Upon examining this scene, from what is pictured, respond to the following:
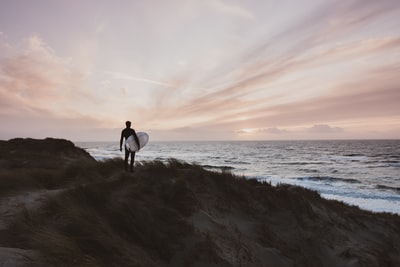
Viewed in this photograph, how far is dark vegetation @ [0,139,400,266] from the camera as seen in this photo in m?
5.49

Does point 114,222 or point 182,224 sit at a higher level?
point 114,222

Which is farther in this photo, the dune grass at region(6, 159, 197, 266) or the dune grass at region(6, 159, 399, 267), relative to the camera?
the dune grass at region(6, 159, 399, 267)

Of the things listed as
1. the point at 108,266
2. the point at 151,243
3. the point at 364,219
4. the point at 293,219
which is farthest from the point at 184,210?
the point at 364,219

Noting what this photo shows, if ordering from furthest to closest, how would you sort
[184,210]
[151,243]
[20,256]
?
[184,210] < [151,243] < [20,256]

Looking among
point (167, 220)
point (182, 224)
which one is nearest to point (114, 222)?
A: point (167, 220)

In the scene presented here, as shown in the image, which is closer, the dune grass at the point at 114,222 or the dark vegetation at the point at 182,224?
the dune grass at the point at 114,222

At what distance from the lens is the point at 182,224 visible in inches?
290

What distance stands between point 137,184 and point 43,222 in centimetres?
300

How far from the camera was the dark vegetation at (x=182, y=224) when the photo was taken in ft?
18.0

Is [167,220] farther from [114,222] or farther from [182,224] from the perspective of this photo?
[114,222]

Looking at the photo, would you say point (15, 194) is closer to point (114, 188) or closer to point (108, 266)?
point (114, 188)

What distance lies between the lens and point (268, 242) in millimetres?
8312

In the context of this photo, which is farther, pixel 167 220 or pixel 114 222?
pixel 167 220

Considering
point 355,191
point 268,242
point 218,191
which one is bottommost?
point 355,191
